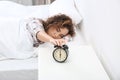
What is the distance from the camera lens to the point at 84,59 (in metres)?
1.30

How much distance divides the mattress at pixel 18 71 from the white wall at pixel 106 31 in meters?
0.47

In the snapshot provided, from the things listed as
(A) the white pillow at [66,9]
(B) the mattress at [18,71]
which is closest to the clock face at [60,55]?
(B) the mattress at [18,71]

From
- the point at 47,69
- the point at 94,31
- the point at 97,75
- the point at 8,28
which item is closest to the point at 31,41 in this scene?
the point at 8,28

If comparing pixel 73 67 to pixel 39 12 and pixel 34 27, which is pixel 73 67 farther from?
pixel 39 12

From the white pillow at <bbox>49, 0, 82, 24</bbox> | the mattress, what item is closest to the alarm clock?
the mattress

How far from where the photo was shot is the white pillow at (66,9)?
2018 millimetres

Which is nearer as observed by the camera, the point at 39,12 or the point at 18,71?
the point at 18,71

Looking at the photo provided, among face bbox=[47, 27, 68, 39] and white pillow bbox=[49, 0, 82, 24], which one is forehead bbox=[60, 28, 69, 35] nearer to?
face bbox=[47, 27, 68, 39]

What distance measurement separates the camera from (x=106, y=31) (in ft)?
4.29

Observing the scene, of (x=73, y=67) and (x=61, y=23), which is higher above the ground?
(x=61, y=23)

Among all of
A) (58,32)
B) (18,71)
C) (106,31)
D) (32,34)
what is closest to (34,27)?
(32,34)

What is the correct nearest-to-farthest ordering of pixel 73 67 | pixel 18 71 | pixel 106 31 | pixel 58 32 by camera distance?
1. pixel 73 67
2. pixel 106 31
3. pixel 18 71
4. pixel 58 32

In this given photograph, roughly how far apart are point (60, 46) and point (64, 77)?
23 centimetres

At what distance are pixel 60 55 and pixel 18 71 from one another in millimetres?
463
